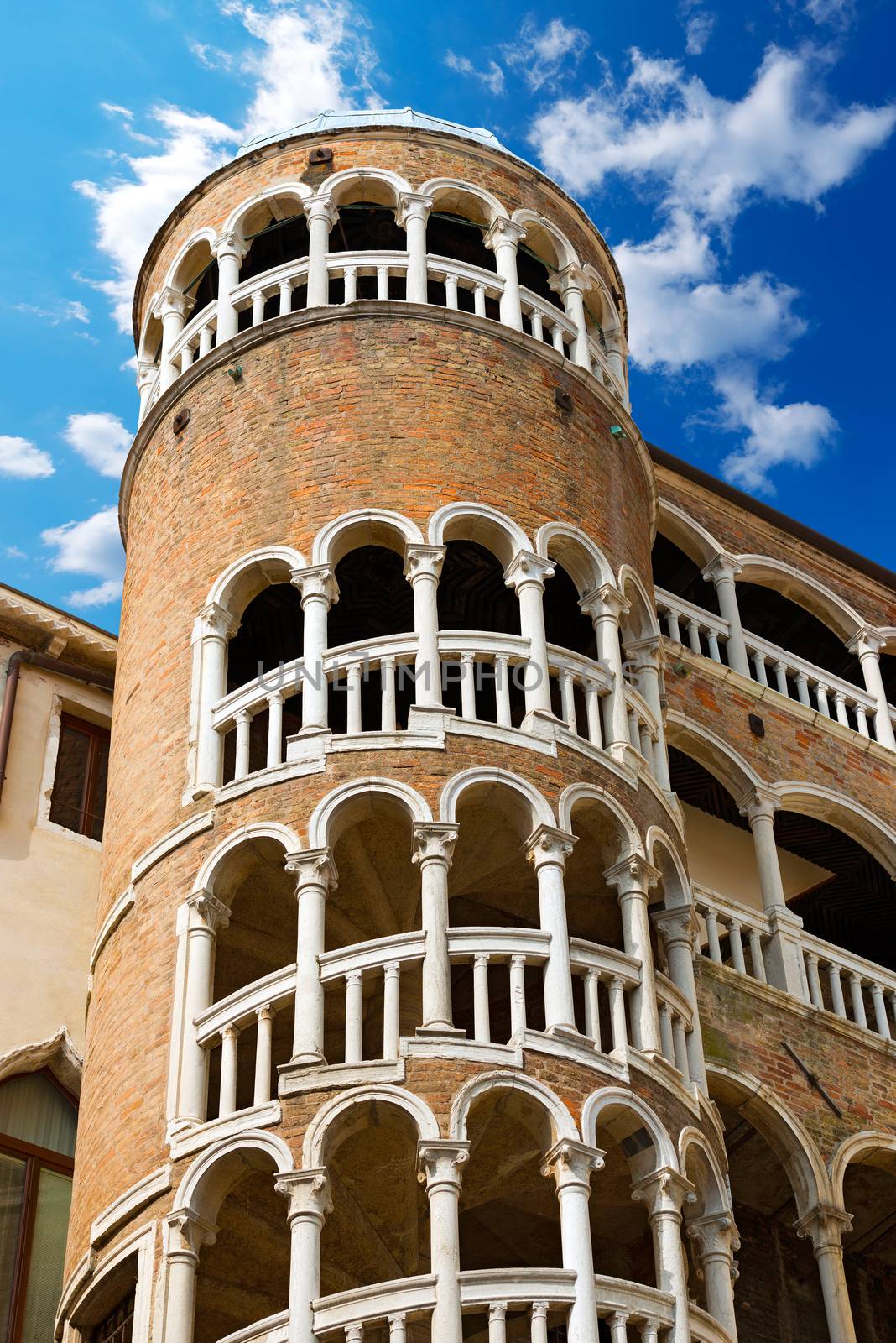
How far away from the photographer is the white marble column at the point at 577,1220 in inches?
569

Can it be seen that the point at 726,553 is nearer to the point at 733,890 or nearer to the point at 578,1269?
the point at 733,890

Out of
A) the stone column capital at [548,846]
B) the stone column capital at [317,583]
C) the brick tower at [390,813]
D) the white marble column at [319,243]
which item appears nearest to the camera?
the brick tower at [390,813]

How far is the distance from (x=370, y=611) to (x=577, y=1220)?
7777 millimetres

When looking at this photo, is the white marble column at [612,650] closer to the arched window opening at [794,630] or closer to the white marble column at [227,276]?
the white marble column at [227,276]

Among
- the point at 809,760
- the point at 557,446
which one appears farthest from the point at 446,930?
the point at 809,760

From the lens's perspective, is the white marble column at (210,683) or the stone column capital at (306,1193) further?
the white marble column at (210,683)

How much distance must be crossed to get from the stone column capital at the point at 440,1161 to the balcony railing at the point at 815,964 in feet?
18.7

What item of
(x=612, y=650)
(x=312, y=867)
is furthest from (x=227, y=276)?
(x=312, y=867)

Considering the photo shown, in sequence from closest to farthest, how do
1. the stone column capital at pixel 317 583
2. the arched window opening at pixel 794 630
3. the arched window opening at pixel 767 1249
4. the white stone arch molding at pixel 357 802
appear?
A: the white stone arch molding at pixel 357 802, the stone column capital at pixel 317 583, the arched window opening at pixel 767 1249, the arched window opening at pixel 794 630

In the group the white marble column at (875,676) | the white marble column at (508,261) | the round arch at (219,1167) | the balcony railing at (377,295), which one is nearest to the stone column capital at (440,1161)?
the round arch at (219,1167)

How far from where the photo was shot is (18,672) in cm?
2219

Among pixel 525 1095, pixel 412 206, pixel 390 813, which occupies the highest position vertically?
pixel 412 206

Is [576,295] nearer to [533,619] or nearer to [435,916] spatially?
[533,619]

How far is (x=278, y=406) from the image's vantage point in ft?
66.0
